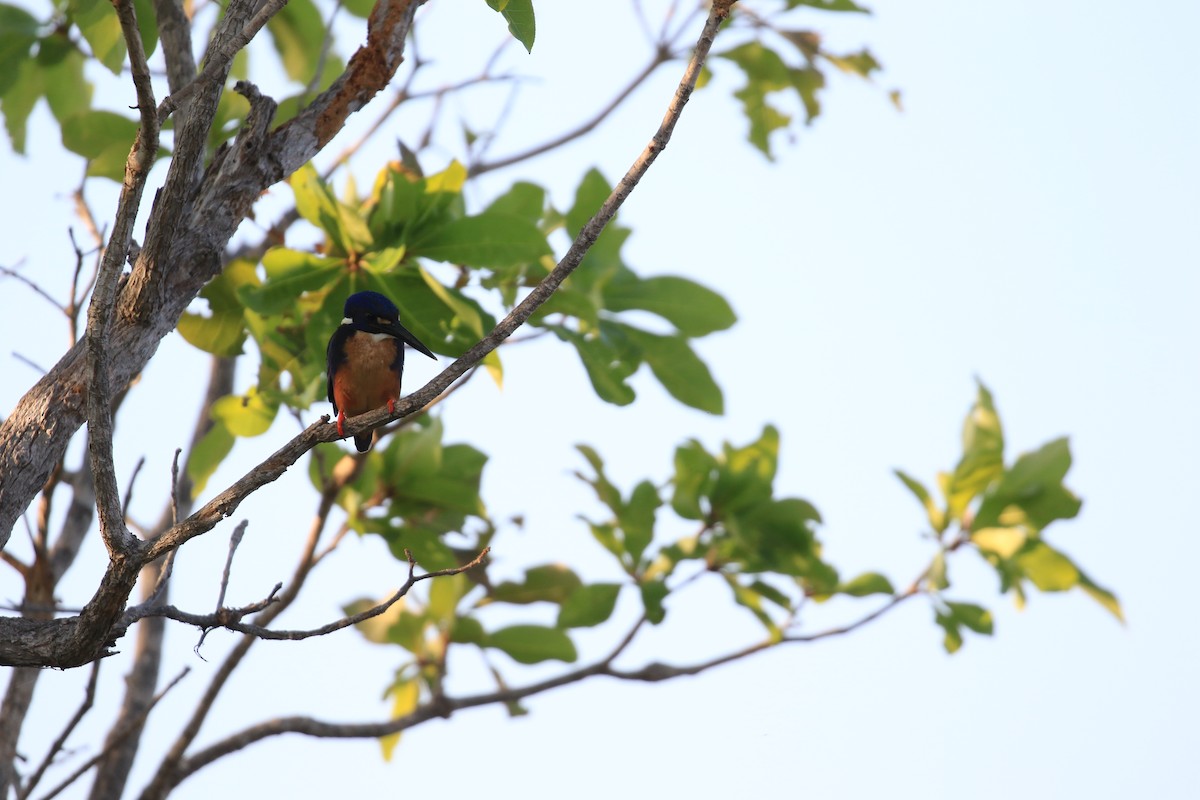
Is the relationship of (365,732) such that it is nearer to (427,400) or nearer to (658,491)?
(658,491)

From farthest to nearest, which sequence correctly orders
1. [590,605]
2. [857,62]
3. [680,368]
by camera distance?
[857,62] → [590,605] → [680,368]

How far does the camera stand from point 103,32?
5430mm

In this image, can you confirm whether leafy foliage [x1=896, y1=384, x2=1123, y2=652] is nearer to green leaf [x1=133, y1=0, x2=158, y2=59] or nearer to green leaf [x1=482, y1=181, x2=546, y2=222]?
green leaf [x1=482, y1=181, x2=546, y2=222]

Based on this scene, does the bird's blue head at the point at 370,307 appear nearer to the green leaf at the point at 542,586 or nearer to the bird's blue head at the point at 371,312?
the bird's blue head at the point at 371,312

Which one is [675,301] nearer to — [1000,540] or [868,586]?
[868,586]

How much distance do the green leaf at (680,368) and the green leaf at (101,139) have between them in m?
2.60

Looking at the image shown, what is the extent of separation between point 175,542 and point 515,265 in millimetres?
2594

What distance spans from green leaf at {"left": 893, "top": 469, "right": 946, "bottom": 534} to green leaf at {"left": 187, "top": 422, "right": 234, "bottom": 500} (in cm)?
370

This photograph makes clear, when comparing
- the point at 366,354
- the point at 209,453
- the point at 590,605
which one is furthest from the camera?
the point at 590,605

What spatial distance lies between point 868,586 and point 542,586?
1.87 meters

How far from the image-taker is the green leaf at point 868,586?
6.59 metres

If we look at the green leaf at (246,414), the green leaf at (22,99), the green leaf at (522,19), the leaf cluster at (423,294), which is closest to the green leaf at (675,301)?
the leaf cluster at (423,294)

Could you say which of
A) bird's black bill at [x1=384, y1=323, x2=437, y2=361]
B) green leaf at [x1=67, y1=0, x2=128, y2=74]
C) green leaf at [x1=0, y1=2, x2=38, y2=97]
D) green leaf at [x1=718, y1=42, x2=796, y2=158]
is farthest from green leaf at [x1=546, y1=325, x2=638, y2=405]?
green leaf at [x1=0, y1=2, x2=38, y2=97]

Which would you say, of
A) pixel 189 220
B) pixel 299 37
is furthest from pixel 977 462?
pixel 299 37
